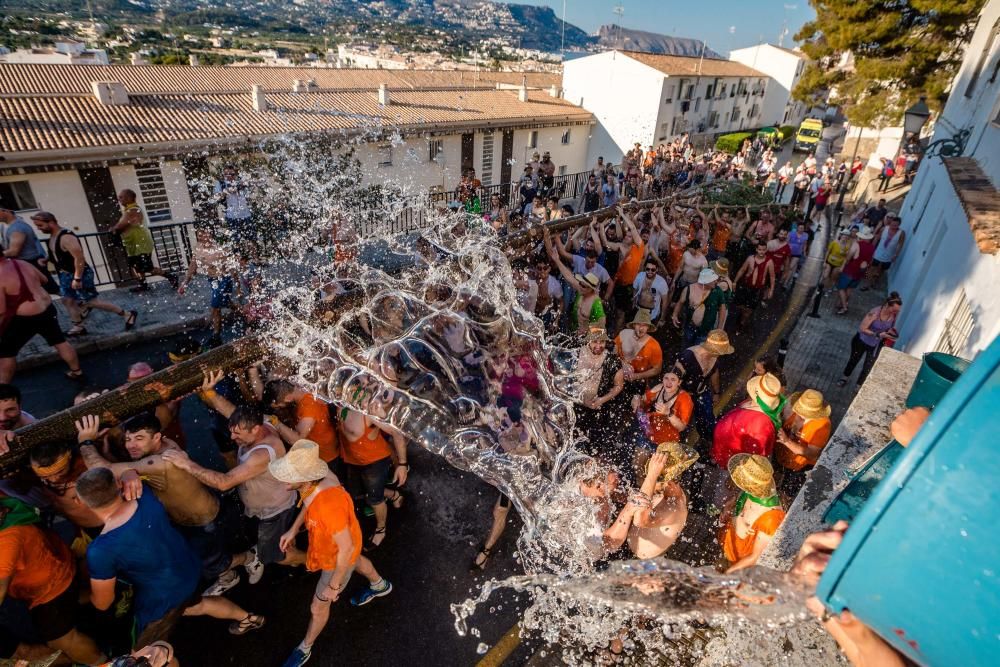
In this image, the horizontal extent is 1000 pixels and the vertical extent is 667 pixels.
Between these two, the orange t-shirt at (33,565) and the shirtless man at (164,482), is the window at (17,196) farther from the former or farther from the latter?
the orange t-shirt at (33,565)

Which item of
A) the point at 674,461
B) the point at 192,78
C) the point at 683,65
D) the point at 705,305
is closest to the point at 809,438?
the point at 674,461

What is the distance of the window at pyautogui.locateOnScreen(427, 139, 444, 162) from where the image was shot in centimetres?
2181

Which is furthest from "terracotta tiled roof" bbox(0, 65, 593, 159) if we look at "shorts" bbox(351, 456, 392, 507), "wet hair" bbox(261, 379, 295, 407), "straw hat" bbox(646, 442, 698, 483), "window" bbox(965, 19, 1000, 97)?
"straw hat" bbox(646, 442, 698, 483)

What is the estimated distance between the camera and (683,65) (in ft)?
122

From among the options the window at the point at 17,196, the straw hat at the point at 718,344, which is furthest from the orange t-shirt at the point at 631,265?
the window at the point at 17,196

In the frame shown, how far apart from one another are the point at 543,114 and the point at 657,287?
69.9 feet

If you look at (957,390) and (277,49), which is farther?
(277,49)

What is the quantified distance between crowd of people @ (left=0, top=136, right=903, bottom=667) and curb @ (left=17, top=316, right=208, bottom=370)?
264 mm

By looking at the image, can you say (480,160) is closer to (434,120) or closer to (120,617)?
(434,120)

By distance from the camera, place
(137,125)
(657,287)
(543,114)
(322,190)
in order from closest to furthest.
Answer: (657,287) → (137,125) → (322,190) → (543,114)

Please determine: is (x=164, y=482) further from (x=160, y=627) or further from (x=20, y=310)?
(x=20, y=310)

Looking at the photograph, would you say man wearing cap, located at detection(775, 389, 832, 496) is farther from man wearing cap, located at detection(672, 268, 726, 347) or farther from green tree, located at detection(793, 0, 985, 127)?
green tree, located at detection(793, 0, 985, 127)

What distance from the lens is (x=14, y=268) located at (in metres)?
5.38

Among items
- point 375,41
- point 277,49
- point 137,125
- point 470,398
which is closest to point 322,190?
point 137,125
